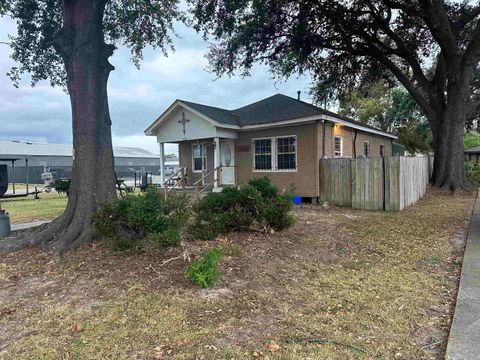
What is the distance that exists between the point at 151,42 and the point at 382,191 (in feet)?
28.0

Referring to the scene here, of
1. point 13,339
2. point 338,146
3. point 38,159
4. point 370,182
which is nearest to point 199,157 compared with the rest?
point 338,146

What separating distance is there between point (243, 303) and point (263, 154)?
10.8 meters

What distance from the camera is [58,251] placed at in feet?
17.5

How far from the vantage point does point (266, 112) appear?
14.6 meters

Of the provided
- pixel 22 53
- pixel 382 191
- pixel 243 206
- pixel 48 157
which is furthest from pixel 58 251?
pixel 48 157

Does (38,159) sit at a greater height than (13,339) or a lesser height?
greater

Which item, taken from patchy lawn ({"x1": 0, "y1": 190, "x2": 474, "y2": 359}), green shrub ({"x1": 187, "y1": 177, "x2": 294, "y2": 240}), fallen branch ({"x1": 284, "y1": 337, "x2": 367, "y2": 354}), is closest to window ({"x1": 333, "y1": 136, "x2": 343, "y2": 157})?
patchy lawn ({"x1": 0, "y1": 190, "x2": 474, "y2": 359})

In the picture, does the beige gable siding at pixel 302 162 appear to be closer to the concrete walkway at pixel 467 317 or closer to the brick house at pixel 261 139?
the brick house at pixel 261 139

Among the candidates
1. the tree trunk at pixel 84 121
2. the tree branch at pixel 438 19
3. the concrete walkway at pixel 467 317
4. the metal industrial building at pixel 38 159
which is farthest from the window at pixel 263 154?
the metal industrial building at pixel 38 159

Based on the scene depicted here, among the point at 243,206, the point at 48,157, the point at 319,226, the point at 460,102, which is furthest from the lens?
the point at 48,157

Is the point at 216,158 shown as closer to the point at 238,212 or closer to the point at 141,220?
the point at 238,212

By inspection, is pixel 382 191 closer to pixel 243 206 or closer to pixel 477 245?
pixel 477 245

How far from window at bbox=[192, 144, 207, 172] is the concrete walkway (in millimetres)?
12308

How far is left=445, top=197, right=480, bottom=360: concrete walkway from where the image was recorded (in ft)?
8.64
